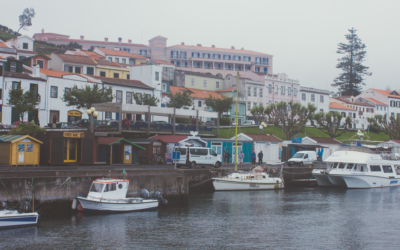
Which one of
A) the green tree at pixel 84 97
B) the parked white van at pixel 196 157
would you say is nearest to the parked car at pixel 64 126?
the green tree at pixel 84 97

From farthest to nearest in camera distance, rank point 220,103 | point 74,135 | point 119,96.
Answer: point 220,103
point 119,96
point 74,135

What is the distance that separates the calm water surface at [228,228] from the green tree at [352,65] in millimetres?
93013

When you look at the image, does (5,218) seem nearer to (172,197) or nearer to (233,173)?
(172,197)

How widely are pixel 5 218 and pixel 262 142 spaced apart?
3411 cm

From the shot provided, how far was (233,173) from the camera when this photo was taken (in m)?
37.1

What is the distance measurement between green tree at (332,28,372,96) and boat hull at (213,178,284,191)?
88586 mm

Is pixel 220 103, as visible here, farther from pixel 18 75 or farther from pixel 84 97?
pixel 18 75

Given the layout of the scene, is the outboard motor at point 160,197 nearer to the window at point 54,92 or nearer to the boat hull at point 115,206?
the boat hull at point 115,206

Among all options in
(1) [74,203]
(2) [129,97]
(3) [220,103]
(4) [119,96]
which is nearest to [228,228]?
(1) [74,203]

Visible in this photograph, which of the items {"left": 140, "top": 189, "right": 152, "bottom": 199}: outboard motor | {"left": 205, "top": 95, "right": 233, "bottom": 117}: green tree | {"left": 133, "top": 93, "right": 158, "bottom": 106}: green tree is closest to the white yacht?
{"left": 140, "top": 189, "right": 152, "bottom": 199}: outboard motor

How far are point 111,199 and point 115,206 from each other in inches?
17.9

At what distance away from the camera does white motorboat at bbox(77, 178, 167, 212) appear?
24156 mm

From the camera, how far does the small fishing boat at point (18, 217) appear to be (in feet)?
67.3

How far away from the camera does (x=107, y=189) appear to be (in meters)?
24.8
